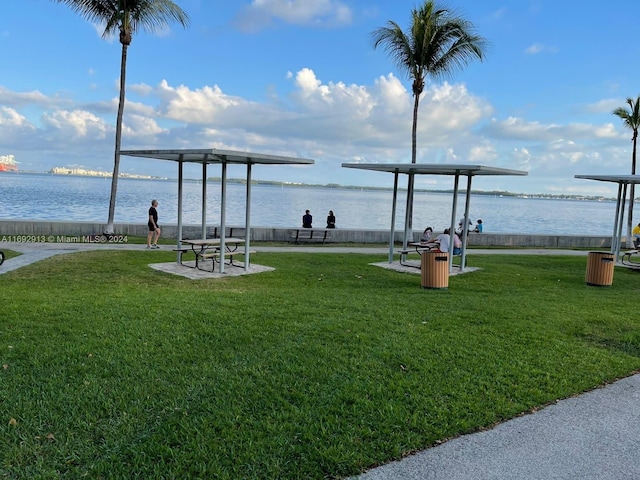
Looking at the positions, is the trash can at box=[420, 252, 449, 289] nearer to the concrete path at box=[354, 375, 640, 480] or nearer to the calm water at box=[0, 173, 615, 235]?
the concrete path at box=[354, 375, 640, 480]

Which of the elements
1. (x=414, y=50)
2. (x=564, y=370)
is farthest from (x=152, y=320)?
(x=414, y=50)

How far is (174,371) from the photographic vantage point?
4508 mm

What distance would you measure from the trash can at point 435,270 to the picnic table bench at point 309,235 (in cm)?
928

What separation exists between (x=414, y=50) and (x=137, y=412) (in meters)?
19.1

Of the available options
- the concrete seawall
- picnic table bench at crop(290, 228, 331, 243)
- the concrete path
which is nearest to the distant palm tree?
the concrete seawall

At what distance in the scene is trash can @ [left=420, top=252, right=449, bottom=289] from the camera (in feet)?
32.3

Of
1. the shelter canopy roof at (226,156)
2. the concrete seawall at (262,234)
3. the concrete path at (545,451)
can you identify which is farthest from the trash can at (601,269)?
the concrete seawall at (262,234)

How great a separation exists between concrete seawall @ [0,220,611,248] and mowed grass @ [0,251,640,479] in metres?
9.40

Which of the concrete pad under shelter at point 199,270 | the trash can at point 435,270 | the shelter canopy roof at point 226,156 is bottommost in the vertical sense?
the concrete pad under shelter at point 199,270

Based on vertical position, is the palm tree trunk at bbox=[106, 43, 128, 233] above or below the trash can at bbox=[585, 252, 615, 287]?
above

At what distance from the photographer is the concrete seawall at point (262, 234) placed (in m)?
17.0

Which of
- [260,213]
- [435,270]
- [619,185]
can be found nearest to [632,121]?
[619,185]

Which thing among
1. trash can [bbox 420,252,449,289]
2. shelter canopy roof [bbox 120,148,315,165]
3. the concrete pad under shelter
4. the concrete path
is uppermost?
shelter canopy roof [bbox 120,148,315,165]

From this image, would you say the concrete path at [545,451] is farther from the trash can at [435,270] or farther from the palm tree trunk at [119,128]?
the palm tree trunk at [119,128]
